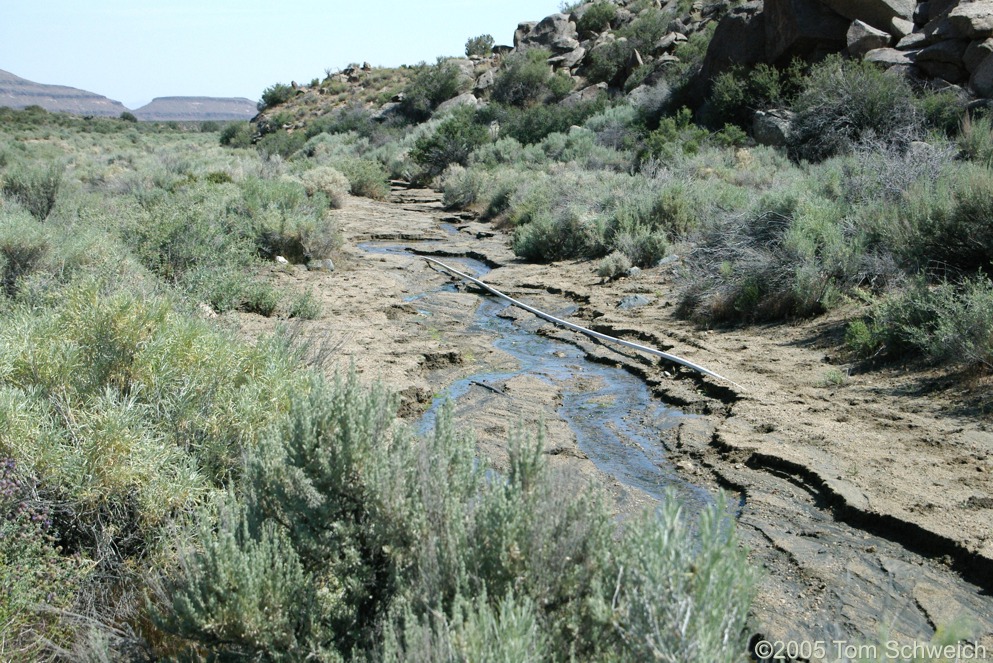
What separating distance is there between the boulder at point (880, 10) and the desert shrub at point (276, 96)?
44.6 metres

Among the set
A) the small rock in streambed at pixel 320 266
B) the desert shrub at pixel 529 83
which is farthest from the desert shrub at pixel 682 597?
the desert shrub at pixel 529 83

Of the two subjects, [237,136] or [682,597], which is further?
[237,136]

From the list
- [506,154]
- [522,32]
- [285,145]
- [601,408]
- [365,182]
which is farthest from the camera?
[522,32]

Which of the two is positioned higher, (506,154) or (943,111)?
(943,111)

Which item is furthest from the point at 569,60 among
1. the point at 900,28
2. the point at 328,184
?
the point at 328,184

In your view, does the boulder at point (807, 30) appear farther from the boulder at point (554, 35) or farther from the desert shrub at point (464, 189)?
the boulder at point (554, 35)

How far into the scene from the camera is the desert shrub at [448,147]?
25.8 m

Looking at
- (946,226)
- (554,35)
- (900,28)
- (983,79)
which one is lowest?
(946,226)

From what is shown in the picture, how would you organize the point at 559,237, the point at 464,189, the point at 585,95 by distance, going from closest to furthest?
the point at 559,237 < the point at 464,189 < the point at 585,95

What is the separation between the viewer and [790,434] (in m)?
5.90

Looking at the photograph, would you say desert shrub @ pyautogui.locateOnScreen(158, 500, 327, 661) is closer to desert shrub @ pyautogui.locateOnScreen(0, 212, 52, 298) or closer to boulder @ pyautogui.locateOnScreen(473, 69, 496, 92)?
desert shrub @ pyautogui.locateOnScreen(0, 212, 52, 298)

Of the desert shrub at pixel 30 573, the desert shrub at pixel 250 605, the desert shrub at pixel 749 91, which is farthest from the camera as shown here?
the desert shrub at pixel 749 91

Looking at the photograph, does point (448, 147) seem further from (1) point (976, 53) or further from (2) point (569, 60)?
(1) point (976, 53)

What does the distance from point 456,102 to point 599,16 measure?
314 inches
